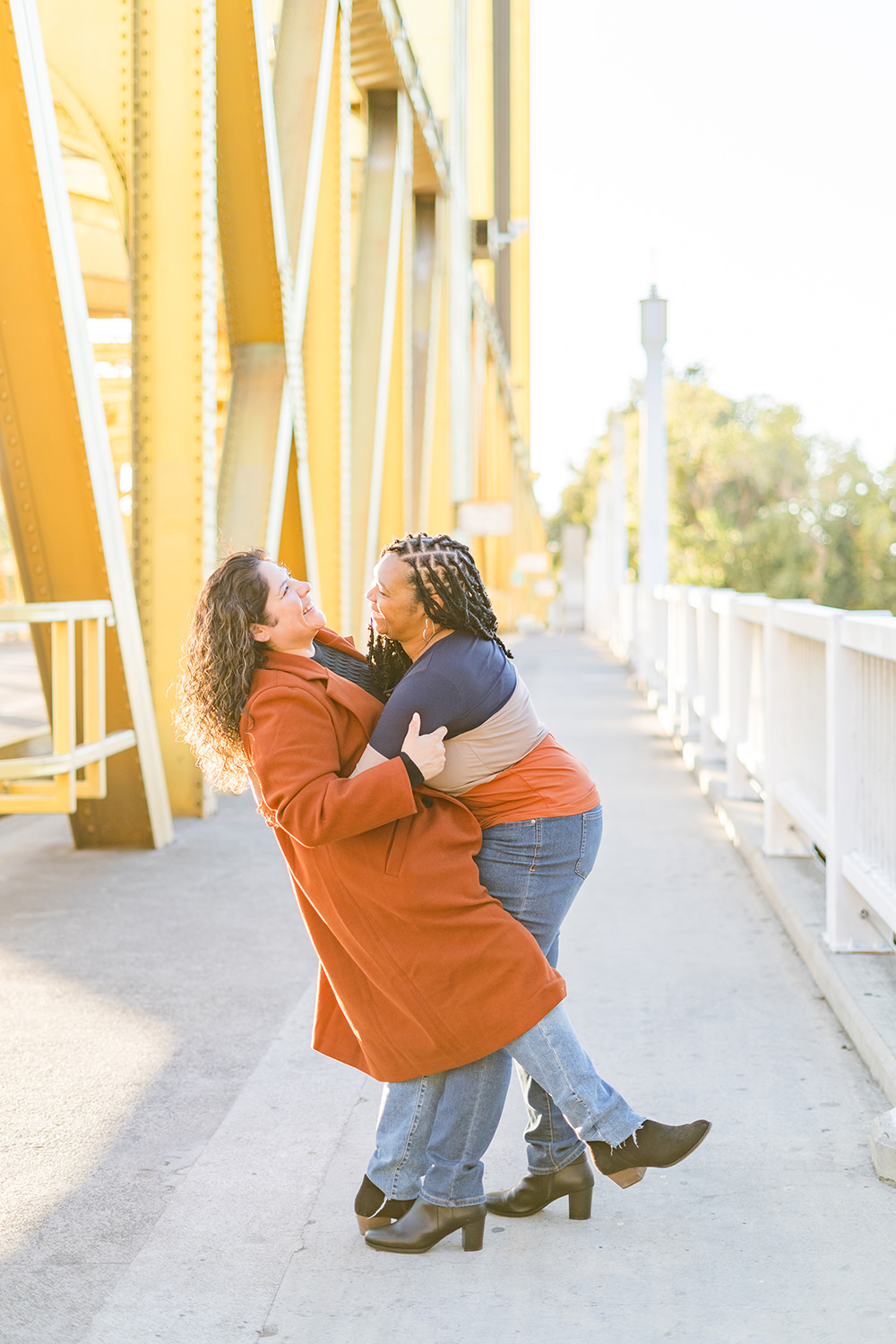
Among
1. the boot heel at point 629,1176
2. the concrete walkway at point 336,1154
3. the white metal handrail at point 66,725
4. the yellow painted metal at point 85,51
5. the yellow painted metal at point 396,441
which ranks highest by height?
the yellow painted metal at point 85,51

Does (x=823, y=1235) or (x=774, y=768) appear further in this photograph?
(x=774, y=768)

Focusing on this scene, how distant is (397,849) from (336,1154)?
1.09 meters

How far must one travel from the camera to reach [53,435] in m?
6.54

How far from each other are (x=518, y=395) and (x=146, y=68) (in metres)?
44.2

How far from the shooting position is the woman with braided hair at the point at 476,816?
2877mm

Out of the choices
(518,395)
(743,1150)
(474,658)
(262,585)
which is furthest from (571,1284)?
(518,395)

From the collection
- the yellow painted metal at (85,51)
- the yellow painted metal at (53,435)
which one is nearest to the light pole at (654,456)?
the yellow painted metal at (85,51)

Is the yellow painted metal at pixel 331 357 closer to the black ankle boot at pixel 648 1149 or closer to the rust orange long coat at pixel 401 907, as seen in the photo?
the rust orange long coat at pixel 401 907

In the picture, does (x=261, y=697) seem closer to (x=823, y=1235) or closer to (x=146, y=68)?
(x=823, y=1235)

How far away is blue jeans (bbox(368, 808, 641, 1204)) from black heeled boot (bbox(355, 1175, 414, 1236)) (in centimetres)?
2

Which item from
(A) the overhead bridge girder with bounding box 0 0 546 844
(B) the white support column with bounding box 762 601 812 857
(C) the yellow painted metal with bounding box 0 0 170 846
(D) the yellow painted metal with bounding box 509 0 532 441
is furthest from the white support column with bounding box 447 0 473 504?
(D) the yellow painted metal with bounding box 509 0 532 441

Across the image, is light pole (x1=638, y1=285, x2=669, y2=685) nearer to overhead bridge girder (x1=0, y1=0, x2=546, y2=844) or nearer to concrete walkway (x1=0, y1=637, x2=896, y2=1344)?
overhead bridge girder (x1=0, y1=0, x2=546, y2=844)

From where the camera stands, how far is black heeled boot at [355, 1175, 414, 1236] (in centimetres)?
306

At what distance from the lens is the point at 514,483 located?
48.8 meters
